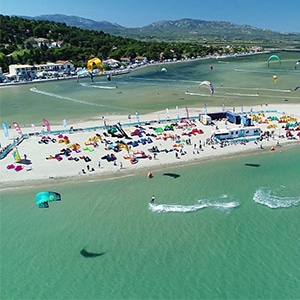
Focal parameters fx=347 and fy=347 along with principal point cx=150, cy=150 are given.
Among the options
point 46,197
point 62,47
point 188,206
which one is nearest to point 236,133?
point 188,206

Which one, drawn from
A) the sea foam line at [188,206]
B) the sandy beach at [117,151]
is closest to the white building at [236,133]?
the sandy beach at [117,151]

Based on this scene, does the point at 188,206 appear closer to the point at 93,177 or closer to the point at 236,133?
the point at 93,177

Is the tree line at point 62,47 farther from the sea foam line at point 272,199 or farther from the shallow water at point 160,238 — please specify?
the sea foam line at point 272,199

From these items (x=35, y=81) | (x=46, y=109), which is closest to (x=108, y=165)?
(x=46, y=109)

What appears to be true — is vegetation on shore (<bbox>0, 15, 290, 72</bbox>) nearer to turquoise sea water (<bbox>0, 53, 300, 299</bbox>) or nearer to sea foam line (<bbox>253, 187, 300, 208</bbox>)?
turquoise sea water (<bbox>0, 53, 300, 299</bbox>)

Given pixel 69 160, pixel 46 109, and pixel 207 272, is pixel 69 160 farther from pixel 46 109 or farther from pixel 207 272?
pixel 46 109

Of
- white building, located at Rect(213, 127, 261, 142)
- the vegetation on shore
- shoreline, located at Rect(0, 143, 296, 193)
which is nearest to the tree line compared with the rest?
the vegetation on shore
